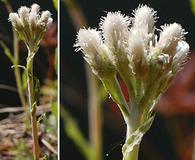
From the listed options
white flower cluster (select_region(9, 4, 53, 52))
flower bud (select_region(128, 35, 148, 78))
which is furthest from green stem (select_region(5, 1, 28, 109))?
flower bud (select_region(128, 35, 148, 78))

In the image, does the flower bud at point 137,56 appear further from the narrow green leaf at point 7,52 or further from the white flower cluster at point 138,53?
the narrow green leaf at point 7,52

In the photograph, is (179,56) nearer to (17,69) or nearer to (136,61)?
(136,61)

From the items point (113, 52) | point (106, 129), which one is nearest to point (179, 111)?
point (106, 129)

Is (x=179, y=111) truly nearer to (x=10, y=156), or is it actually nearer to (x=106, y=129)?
(x=106, y=129)

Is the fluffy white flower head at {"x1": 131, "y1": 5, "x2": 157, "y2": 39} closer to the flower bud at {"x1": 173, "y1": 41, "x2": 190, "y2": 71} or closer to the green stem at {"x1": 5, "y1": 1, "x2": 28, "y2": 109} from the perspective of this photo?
the flower bud at {"x1": 173, "y1": 41, "x2": 190, "y2": 71}

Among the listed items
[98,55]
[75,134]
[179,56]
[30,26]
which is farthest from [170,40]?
[75,134]

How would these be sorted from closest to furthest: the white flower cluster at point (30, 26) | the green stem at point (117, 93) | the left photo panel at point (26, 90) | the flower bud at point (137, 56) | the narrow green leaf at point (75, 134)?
the flower bud at point (137, 56) → the green stem at point (117, 93) → the white flower cluster at point (30, 26) → the narrow green leaf at point (75, 134) → the left photo panel at point (26, 90)

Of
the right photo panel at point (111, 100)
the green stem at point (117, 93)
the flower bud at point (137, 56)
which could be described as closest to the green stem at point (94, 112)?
the right photo panel at point (111, 100)
